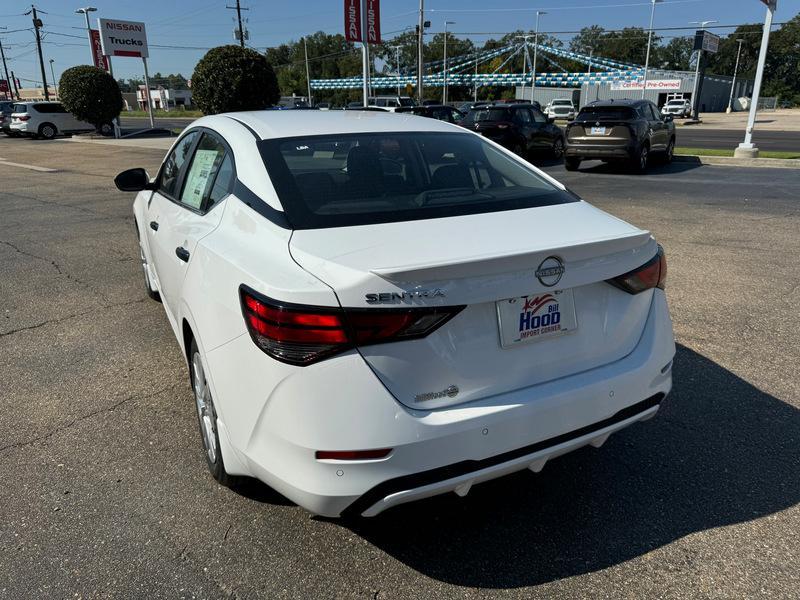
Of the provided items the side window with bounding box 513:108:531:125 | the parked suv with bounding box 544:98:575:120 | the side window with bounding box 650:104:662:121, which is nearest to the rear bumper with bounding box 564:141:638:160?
the side window with bounding box 650:104:662:121

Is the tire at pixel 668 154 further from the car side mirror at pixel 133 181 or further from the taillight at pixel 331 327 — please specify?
the taillight at pixel 331 327

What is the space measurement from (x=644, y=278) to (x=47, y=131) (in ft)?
117

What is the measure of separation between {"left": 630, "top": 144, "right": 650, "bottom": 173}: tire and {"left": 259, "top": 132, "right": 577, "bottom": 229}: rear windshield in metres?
12.4

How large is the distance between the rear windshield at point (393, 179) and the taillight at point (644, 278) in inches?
20.7

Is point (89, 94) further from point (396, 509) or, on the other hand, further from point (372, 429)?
point (372, 429)

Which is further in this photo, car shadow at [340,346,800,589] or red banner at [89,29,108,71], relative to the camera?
red banner at [89,29,108,71]

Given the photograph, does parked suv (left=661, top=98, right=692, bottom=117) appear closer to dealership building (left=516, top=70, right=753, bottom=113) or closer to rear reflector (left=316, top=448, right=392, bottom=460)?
dealership building (left=516, top=70, right=753, bottom=113)

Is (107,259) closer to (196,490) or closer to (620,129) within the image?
(196,490)

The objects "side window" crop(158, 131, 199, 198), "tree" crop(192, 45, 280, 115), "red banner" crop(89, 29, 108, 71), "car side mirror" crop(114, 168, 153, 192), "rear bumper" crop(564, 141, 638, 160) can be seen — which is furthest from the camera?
"red banner" crop(89, 29, 108, 71)

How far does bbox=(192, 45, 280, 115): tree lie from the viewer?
2264 centimetres

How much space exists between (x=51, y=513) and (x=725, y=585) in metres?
2.79

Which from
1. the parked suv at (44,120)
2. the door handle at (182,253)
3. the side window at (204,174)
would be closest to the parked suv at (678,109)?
the parked suv at (44,120)

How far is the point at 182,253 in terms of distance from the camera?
2928 millimetres

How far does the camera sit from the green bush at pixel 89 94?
29.1 metres
